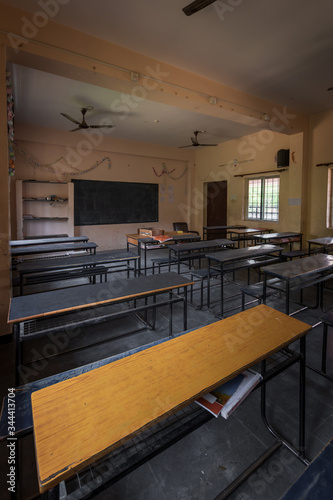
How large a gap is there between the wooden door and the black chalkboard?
1654 millimetres

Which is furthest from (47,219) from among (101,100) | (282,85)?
(282,85)

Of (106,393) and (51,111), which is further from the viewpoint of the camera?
(51,111)

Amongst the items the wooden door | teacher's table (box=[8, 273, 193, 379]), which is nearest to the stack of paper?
teacher's table (box=[8, 273, 193, 379])

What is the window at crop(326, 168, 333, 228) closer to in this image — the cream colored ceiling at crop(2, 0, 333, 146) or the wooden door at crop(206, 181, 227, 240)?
the cream colored ceiling at crop(2, 0, 333, 146)

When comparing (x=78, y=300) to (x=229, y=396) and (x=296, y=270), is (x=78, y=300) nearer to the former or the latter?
(x=229, y=396)

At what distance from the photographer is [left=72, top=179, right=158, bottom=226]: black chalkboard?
22.0 ft

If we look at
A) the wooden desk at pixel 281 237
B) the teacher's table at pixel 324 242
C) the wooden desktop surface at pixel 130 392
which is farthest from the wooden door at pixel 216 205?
the wooden desktop surface at pixel 130 392

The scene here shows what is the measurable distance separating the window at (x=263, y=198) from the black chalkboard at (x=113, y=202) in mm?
2687

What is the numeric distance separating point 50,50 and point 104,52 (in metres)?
0.58

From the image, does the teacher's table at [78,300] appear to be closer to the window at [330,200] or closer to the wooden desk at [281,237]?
the wooden desk at [281,237]

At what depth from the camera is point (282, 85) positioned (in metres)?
4.06

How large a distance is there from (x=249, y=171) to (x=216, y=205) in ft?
5.10

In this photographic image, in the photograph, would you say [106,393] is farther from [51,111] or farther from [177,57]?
[51,111]

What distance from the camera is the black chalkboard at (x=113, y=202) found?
6.71m
